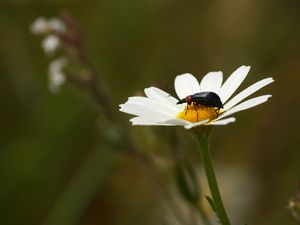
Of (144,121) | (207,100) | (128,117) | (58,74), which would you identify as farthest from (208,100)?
(128,117)

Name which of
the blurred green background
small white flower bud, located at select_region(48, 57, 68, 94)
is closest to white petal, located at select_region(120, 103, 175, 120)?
the blurred green background

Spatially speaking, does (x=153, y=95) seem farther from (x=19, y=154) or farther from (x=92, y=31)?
(x=92, y=31)

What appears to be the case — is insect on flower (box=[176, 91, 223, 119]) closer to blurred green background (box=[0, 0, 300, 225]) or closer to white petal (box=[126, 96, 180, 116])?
white petal (box=[126, 96, 180, 116])

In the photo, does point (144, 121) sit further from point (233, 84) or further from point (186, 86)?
point (186, 86)

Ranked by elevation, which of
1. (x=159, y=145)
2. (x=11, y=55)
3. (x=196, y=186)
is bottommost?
(x=196, y=186)

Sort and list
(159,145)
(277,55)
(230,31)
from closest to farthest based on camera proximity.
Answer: (159,145) < (277,55) < (230,31)

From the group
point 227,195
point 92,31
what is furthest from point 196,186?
point 92,31

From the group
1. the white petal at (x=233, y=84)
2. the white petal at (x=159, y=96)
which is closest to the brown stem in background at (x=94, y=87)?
the white petal at (x=159, y=96)
